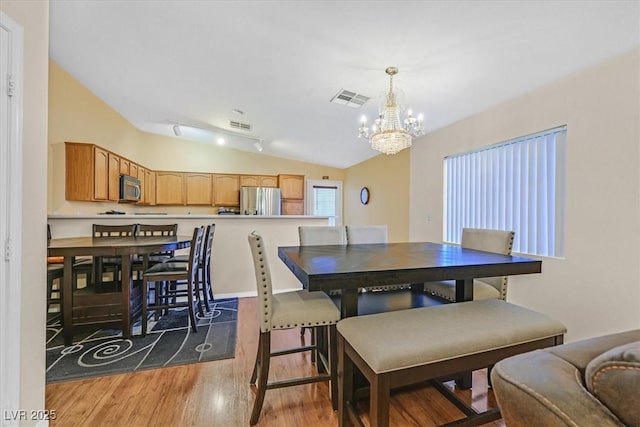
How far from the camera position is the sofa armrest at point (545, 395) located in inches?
21.4

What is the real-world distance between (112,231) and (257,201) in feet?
10.5

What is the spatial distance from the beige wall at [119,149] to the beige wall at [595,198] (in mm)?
5109

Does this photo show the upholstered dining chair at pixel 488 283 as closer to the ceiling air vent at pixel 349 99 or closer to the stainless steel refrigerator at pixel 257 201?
the ceiling air vent at pixel 349 99

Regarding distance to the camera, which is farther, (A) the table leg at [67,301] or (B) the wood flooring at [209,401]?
(A) the table leg at [67,301]

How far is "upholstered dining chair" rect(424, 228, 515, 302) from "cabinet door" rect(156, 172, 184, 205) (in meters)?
5.60

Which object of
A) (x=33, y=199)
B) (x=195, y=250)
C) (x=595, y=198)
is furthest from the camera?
(x=195, y=250)

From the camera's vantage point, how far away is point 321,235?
2600mm

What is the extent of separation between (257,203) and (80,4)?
4262 millimetres

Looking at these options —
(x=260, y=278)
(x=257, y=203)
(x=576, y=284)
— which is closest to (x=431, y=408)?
(x=260, y=278)

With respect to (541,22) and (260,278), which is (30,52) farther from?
(541,22)

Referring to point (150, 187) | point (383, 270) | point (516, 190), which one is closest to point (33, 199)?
point (383, 270)

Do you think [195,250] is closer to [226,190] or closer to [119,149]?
[119,149]

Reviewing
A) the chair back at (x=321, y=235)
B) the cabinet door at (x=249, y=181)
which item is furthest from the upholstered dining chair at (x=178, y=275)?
the cabinet door at (x=249, y=181)

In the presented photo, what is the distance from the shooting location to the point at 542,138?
8.49 feet
